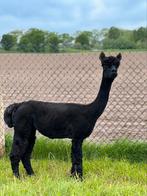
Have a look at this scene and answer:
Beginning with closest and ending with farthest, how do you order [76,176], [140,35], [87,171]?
[76,176] → [87,171] → [140,35]

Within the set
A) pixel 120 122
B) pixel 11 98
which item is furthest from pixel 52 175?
pixel 11 98

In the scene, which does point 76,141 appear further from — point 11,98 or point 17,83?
point 17,83

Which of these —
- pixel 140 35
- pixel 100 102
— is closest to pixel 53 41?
pixel 100 102

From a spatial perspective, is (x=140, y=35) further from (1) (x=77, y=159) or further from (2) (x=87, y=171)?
(1) (x=77, y=159)

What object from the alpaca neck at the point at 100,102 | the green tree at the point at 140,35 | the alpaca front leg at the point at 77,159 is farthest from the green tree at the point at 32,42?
the green tree at the point at 140,35

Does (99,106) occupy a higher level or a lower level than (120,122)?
higher

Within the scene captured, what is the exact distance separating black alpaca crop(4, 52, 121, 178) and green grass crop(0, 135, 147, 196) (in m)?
0.33

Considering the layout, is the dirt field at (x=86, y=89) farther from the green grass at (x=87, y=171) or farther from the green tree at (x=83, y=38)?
the green grass at (x=87, y=171)

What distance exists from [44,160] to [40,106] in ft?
4.12

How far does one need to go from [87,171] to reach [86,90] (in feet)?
26.2

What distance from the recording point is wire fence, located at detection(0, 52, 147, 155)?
996 centimetres

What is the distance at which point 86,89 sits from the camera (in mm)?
15258

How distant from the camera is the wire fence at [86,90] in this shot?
9961 mm

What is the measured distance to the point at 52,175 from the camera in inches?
268
